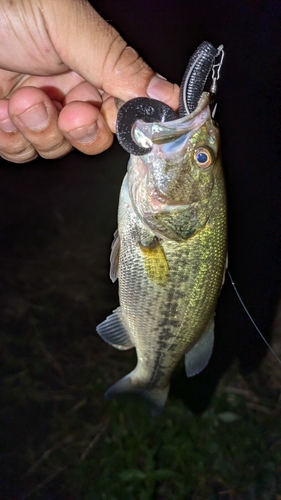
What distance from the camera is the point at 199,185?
1.41m

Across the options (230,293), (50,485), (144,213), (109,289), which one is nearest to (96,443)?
(50,485)

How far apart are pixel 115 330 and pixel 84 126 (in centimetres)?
100

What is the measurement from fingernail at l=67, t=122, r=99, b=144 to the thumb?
26 cm

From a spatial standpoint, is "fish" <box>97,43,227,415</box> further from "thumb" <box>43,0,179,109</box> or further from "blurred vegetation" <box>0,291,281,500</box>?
"blurred vegetation" <box>0,291,281,500</box>

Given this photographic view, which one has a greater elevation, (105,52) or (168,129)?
(105,52)

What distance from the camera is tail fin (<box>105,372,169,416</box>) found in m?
1.99

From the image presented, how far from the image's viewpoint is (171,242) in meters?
1.51

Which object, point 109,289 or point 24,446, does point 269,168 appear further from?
point 24,446

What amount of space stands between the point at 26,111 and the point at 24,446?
11.3 feet

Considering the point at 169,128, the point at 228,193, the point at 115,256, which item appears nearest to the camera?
the point at 169,128

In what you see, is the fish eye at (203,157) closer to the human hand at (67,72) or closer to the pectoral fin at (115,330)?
the human hand at (67,72)

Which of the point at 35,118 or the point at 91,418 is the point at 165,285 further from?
the point at 91,418

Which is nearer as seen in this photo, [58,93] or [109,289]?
[58,93]

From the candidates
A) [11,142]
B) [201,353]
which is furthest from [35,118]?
[201,353]
